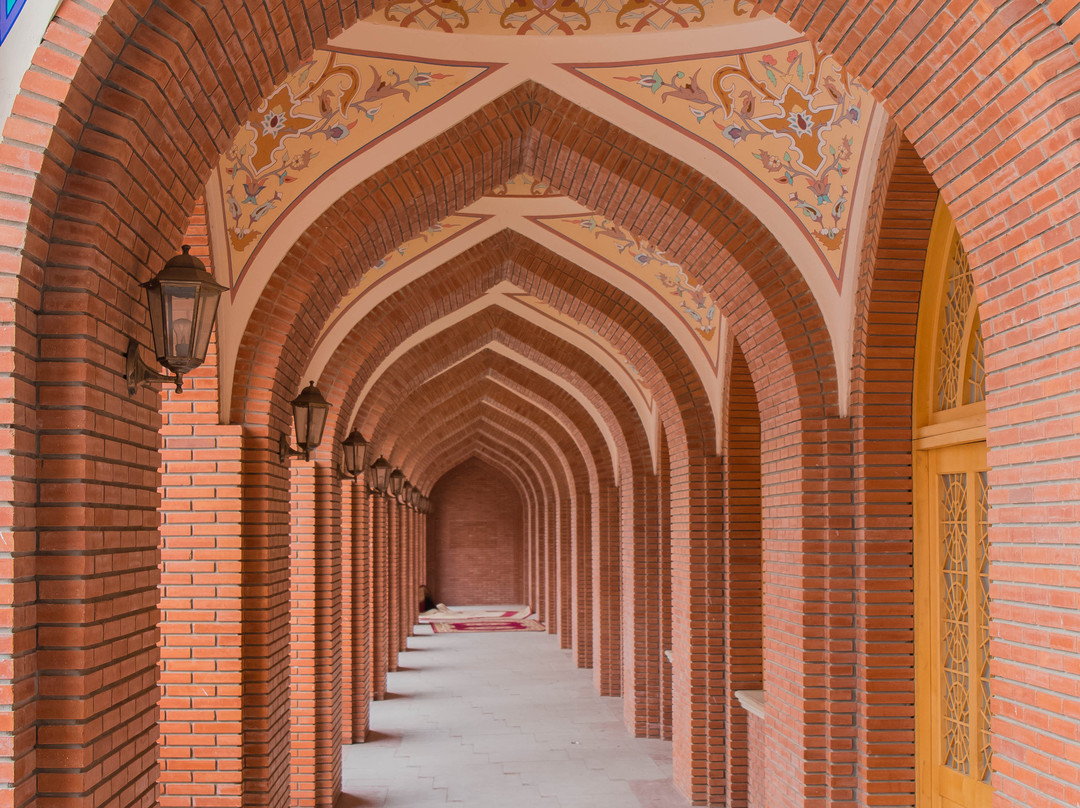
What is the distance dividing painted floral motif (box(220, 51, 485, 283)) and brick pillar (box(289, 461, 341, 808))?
320 centimetres

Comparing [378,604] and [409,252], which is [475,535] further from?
[409,252]

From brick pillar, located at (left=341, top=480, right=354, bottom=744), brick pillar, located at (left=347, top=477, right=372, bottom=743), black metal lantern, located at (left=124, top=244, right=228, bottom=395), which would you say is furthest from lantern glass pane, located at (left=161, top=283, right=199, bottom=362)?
brick pillar, located at (left=347, top=477, right=372, bottom=743)

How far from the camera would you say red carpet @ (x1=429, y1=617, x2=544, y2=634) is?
83.0ft

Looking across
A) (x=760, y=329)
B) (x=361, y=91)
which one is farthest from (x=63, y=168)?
(x=760, y=329)

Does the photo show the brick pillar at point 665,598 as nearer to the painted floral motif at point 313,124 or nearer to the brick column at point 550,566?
the painted floral motif at point 313,124

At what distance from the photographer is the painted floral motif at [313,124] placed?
550 cm

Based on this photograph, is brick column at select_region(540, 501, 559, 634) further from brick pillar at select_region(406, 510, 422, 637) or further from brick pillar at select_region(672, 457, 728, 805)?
brick pillar at select_region(672, 457, 728, 805)

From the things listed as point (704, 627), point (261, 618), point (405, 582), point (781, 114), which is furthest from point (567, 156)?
point (405, 582)

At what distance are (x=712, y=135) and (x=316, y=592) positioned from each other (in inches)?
191

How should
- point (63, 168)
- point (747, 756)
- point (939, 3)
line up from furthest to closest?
point (747, 756) < point (939, 3) < point (63, 168)

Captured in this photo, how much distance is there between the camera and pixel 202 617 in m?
5.62

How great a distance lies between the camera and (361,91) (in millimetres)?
5680

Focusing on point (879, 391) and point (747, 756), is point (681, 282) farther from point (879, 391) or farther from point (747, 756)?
point (747, 756)

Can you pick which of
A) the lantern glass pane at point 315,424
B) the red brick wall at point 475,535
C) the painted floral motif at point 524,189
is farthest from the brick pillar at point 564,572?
the lantern glass pane at point 315,424
